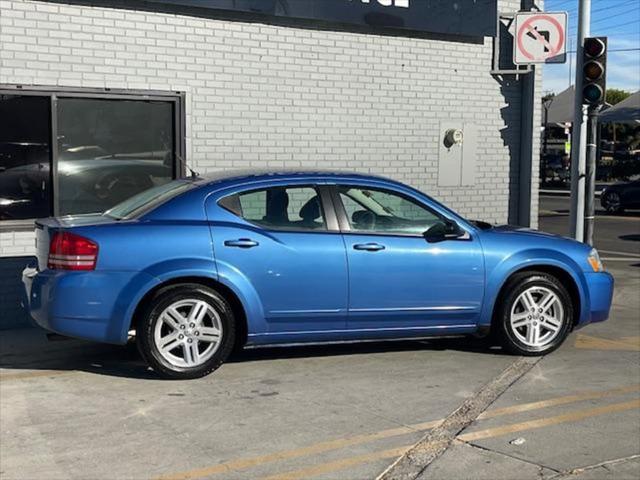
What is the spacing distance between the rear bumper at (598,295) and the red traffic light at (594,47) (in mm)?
3713

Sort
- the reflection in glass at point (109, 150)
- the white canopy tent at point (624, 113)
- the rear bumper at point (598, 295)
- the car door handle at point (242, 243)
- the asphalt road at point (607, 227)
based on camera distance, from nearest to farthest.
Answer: the car door handle at point (242, 243) < the rear bumper at point (598, 295) < the reflection in glass at point (109, 150) < the asphalt road at point (607, 227) < the white canopy tent at point (624, 113)

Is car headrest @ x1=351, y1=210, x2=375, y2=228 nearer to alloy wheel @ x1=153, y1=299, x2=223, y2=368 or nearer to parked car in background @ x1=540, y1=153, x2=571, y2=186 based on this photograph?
alloy wheel @ x1=153, y1=299, x2=223, y2=368

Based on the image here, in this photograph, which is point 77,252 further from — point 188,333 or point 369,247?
point 369,247

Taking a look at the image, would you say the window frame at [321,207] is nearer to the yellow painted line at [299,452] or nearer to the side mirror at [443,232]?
the side mirror at [443,232]

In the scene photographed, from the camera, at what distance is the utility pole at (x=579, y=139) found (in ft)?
33.8

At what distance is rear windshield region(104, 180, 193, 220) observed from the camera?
6605 mm

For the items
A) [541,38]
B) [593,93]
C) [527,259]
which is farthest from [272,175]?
[541,38]

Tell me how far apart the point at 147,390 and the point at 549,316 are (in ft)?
11.4

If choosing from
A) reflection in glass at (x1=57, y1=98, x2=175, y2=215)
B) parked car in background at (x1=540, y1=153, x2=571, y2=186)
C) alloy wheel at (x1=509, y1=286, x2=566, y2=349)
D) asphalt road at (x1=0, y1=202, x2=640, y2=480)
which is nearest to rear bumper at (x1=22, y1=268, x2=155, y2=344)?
asphalt road at (x1=0, y1=202, x2=640, y2=480)

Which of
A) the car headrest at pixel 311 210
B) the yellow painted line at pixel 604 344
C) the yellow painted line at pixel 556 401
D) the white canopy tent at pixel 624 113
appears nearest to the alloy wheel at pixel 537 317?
the yellow painted line at pixel 604 344

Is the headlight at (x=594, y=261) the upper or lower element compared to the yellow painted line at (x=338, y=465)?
upper

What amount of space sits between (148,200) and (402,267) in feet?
7.02

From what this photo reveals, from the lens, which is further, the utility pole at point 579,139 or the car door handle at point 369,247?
the utility pole at point 579,139

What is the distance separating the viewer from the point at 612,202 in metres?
26.1
